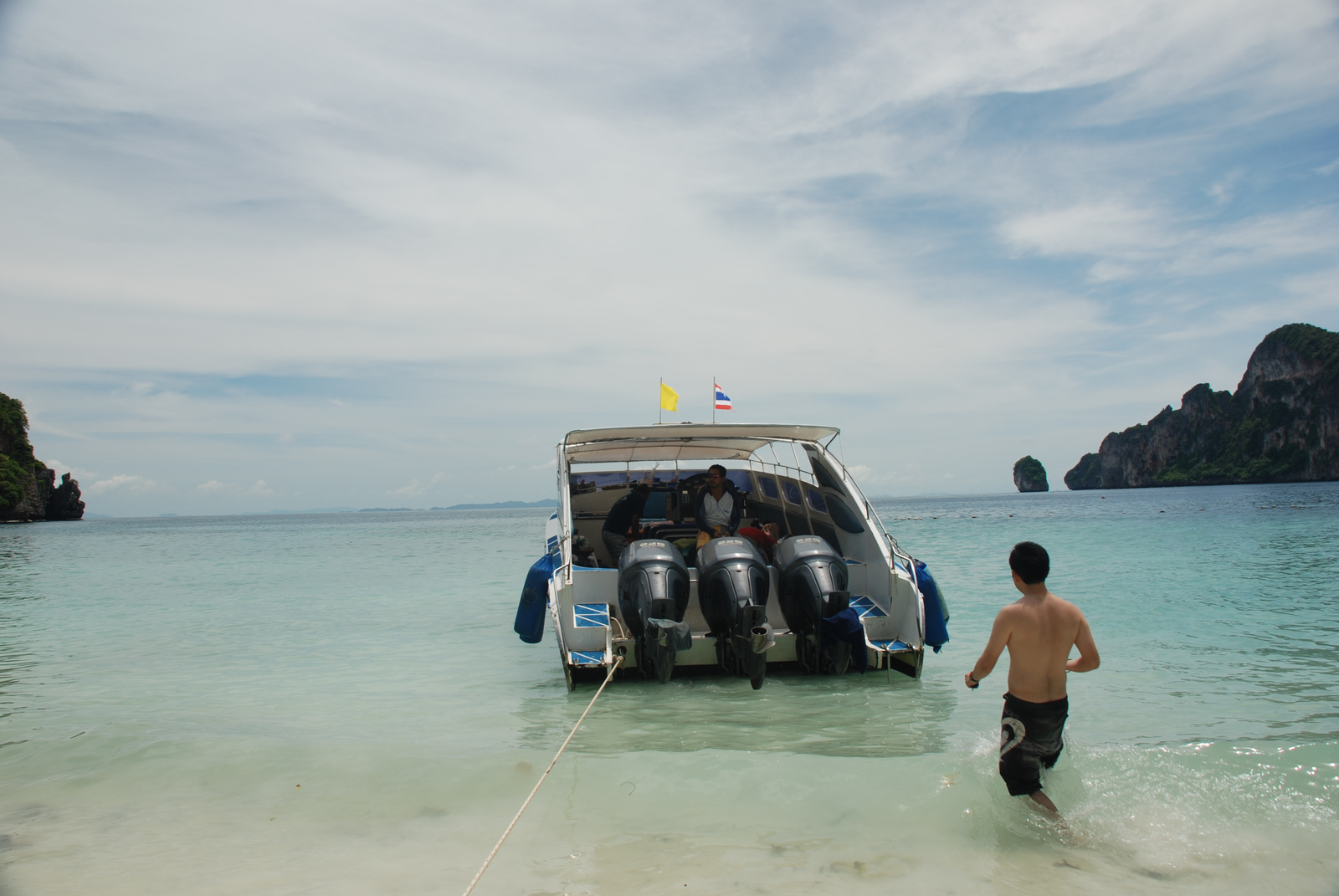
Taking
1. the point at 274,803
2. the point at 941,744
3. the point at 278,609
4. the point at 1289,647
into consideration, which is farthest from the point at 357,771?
the point at 278,609

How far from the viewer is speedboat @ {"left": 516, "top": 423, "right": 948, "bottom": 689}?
19.1 feet

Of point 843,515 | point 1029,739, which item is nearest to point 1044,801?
point 1029,739

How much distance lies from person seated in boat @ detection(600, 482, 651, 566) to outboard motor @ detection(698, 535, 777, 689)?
1.61m

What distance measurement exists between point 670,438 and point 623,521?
1007 millimetres

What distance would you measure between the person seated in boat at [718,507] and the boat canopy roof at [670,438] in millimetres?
399

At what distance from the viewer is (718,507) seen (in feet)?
24.6

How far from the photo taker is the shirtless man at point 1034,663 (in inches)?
134

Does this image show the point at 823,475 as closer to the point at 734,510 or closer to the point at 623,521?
the point at 734,510

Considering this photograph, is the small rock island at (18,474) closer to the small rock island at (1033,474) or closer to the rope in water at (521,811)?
the rope in water at (521,811)

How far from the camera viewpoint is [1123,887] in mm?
3191

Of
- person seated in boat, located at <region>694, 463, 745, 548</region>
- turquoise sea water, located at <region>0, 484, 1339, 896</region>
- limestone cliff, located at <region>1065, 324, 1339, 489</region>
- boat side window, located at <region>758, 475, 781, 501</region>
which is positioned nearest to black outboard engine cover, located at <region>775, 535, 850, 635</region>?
turquoise sea water, located at <region>0, 484, 1339, 896</region>

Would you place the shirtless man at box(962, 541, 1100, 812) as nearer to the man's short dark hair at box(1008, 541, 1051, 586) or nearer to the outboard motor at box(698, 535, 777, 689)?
the man's short dark hair at box(1008, 541, 1051, 586)

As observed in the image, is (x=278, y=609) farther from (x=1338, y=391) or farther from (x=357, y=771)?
(x=1338, y=391)

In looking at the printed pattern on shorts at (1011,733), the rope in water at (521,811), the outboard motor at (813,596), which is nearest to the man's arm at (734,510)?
the outboard motor at (813,596)
